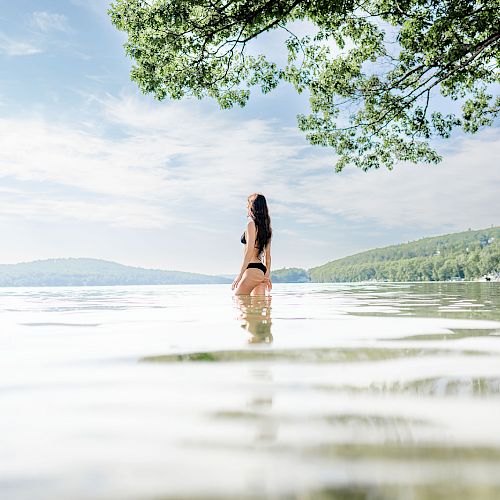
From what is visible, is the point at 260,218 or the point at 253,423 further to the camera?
the point at 260,218

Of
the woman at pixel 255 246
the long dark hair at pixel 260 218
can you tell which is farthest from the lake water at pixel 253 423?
the long dark hair at pixel 260 218

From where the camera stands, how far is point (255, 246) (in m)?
11.0

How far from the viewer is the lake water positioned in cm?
104

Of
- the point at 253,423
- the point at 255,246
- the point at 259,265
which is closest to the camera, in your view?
the point at 253,423

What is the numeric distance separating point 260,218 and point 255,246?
2.07ft

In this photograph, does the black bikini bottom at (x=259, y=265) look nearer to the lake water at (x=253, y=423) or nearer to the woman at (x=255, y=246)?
the woman at (x=255, y=246)

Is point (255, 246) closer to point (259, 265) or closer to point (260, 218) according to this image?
point (259, 265)

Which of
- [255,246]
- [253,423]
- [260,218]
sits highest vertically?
[260,218]

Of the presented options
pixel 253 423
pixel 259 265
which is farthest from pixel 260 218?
pixel 253 423

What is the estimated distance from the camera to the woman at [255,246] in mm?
10961

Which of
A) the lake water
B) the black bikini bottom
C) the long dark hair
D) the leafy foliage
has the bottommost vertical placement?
the lake water

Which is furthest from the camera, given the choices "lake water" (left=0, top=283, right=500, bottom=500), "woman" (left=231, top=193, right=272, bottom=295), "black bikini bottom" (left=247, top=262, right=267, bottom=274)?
"black bikini bottom" (left=247, top=262, right=267, bottom=274)

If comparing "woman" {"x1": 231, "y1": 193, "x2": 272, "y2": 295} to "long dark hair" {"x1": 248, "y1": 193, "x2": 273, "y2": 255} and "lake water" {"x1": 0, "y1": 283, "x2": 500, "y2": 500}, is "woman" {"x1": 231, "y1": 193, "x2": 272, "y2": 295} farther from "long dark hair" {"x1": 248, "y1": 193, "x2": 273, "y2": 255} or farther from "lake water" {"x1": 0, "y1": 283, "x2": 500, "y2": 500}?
"lake water" {"x1": 0, "y1": 283, "x2": 500, "y2": 500}

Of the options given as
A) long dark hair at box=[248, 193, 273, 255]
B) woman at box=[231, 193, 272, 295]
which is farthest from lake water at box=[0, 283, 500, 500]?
Result: long dark hair at box=[248, 193, 273, 255]
